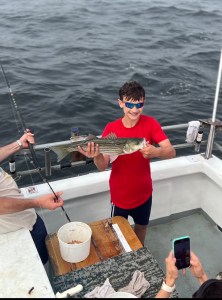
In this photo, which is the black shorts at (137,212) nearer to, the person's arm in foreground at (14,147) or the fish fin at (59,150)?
the fish fin at (59,150)

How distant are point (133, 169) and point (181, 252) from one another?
4.82 ft

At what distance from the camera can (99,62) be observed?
47.9 feet

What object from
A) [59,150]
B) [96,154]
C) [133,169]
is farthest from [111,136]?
[59,150]

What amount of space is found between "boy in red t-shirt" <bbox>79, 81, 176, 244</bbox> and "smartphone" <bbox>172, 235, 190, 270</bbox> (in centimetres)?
123

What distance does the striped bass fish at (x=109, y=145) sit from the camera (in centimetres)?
359

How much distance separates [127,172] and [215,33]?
55.2ft

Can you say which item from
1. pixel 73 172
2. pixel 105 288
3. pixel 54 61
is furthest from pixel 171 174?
pixel 54 61

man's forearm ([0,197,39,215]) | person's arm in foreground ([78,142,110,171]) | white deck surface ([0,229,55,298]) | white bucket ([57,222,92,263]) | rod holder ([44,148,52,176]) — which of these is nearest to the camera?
white deck surface ([0,229,55,298])

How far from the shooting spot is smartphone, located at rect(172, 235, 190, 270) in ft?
8.40

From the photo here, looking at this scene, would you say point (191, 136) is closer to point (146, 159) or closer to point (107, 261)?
point (146, 159)

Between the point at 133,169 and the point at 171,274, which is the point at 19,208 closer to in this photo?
the point at 133,169

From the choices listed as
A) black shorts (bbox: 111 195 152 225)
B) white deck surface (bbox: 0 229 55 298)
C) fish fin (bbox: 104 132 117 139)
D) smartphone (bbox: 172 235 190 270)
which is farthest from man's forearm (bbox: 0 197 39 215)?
smartphone (bbox: 172 235 190 270)

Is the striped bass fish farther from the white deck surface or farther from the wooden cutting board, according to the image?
the white deck surface

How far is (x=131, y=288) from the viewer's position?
2.97 m
